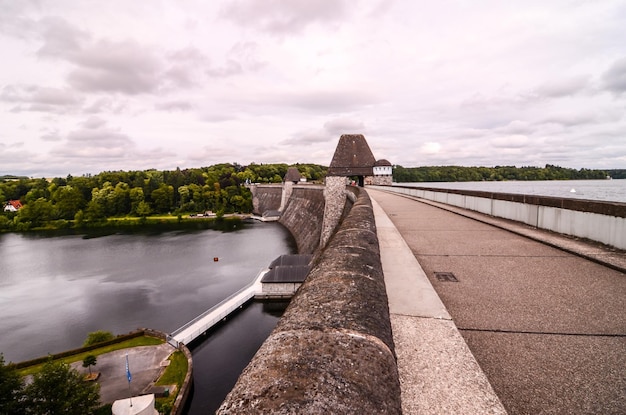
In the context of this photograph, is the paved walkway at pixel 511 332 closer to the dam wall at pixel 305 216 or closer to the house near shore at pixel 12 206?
the dam wall at pixel 305 216

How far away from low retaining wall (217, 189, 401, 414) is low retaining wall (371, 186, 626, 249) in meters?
5.44

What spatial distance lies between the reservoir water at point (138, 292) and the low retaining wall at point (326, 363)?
14.0 metres

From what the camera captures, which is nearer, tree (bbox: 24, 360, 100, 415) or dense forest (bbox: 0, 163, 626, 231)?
tree (bbox: 24, 360, 100, 415)

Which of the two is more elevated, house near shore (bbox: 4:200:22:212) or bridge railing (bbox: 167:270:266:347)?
house near shore (bbox: 4:200:22:212)

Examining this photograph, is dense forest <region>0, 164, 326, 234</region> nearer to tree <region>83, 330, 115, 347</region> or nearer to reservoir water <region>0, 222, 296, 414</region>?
reservoir water <region>0, 222, 296, 414</region>

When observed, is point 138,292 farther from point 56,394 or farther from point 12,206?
point 12,206

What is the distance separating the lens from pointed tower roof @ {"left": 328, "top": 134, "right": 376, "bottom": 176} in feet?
76.4

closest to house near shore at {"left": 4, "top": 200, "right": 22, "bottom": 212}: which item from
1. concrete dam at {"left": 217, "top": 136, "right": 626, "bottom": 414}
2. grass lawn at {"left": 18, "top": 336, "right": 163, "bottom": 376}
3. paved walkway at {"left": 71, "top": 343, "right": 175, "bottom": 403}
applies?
grass lawn at {"left": 18, "top": 336, "right": 163, "bottom": 376}

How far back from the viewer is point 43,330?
66.0 ft

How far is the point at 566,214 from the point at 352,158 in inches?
732

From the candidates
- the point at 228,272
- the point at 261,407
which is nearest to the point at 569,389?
the point at 261,407

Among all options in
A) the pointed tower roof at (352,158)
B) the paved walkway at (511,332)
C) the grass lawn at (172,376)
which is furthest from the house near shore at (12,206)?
the paved walkway at (511,332)

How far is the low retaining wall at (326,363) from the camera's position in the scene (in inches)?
A: 38.6

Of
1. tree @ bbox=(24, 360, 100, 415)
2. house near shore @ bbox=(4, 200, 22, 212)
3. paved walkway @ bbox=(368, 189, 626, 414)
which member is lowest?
tree @ bbox=(24, 360, 100, 415)
